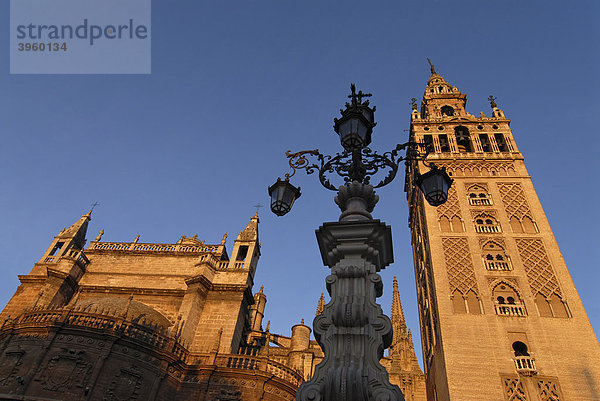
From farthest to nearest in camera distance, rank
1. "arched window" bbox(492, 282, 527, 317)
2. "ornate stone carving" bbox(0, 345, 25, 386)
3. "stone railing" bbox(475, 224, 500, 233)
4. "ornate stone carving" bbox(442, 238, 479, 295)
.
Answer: "stone railing" bbox(475, 224, 500, 233)
"ornate stone carving" bbox(442, 238, 479, 295)
"arched window" bbox(492, 282, 527, 317)
"ornate stone carving" bbox(0, 345, 25, 386)

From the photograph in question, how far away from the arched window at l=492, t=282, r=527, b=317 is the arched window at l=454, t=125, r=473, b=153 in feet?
44.0

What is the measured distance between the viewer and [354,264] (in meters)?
5.06

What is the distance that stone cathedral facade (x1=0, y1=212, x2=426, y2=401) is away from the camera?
50.9 feet

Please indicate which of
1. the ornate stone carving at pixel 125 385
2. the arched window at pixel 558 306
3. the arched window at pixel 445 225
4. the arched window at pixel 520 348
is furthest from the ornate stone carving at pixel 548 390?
the ornate stone carving at pixel 125 385

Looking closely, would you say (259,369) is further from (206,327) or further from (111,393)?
(111,393)

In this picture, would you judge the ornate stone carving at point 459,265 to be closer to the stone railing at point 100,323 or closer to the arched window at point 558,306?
the arched window at point 558,306

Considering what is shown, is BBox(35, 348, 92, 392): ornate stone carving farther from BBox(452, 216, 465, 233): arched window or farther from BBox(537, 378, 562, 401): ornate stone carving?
BBox(452, 216, 465, 233): arched window

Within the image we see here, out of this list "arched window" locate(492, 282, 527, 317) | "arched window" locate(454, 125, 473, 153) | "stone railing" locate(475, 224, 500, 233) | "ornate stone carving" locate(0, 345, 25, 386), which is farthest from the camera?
"arched window" locate(454, 125, 473, 153)

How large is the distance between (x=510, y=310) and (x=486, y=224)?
5856 millimetres

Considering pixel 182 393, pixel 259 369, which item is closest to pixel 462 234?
pixel 259 369

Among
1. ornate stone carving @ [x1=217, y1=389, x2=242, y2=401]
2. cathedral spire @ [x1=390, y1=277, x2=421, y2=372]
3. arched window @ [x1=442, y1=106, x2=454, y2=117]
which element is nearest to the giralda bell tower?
cathedral spire @ [x1=390, y1=277, x2=421, y2=372]

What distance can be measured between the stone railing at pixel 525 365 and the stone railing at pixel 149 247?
17.1 metres

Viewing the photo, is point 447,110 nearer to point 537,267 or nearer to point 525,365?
point 537,267

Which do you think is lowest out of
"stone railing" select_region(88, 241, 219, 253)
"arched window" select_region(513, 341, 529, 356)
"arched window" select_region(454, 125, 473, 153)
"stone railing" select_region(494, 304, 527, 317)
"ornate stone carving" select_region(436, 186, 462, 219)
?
"arched window" select_region(513, 341, 529, 356)
